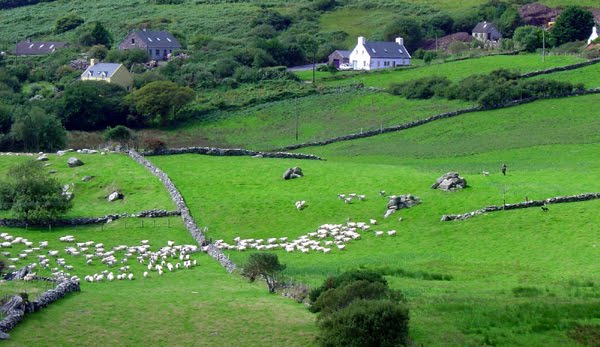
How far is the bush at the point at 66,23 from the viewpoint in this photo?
19175 centimetres

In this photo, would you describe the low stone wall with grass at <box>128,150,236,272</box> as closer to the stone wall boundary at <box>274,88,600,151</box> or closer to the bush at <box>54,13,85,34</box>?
Answer: the stone wall boundary at <box>274,88,600,151</box>

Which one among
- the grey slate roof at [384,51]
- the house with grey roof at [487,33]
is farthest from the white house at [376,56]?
the house with grey roof at [487,33]

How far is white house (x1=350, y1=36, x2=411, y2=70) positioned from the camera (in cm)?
14425

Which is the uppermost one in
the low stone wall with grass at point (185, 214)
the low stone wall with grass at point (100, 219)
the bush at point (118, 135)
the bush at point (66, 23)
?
the bush at point (66, 23)

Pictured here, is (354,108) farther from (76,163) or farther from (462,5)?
(462,5)

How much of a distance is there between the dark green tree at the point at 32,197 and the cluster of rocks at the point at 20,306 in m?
22.2

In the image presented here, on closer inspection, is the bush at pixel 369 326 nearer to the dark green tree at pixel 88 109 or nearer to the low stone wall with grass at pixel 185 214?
the low stone wall with grass at pixel 185 214

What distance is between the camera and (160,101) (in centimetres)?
11381

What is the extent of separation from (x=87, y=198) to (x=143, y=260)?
1805 centimetres

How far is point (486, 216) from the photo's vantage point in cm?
6050

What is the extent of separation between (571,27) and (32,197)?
9756cm

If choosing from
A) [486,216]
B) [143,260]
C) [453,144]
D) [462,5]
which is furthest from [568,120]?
[462,5]

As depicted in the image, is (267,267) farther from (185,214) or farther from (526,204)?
(526,204)

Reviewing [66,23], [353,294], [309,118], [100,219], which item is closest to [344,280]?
[353,294]
